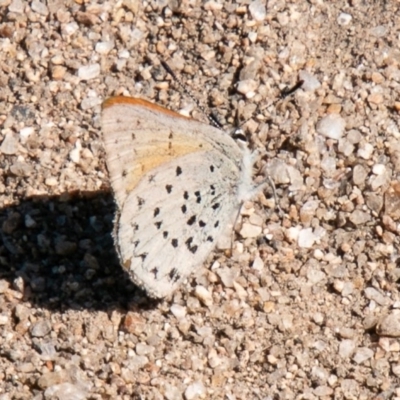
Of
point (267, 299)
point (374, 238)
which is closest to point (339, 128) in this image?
point (374, 238)

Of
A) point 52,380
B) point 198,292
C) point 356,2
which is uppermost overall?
point 356,2

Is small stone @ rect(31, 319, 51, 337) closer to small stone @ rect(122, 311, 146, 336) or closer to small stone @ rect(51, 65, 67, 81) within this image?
small stone @ rect(122, 311, 146, 336)

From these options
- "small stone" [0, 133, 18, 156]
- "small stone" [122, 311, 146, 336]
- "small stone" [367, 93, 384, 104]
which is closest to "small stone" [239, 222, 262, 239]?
"small stone" [122, 311, 146, 336]

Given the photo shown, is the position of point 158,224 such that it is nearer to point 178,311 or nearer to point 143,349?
point 178,311

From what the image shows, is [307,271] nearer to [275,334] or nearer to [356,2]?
[275,334]

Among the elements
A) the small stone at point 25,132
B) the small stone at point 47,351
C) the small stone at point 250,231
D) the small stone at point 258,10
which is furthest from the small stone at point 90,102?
the small stone at point 47,351

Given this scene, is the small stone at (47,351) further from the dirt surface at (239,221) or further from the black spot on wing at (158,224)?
the black spot on wing at (158,224)

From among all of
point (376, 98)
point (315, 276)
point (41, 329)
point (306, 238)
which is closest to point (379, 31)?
point (376, 98)
